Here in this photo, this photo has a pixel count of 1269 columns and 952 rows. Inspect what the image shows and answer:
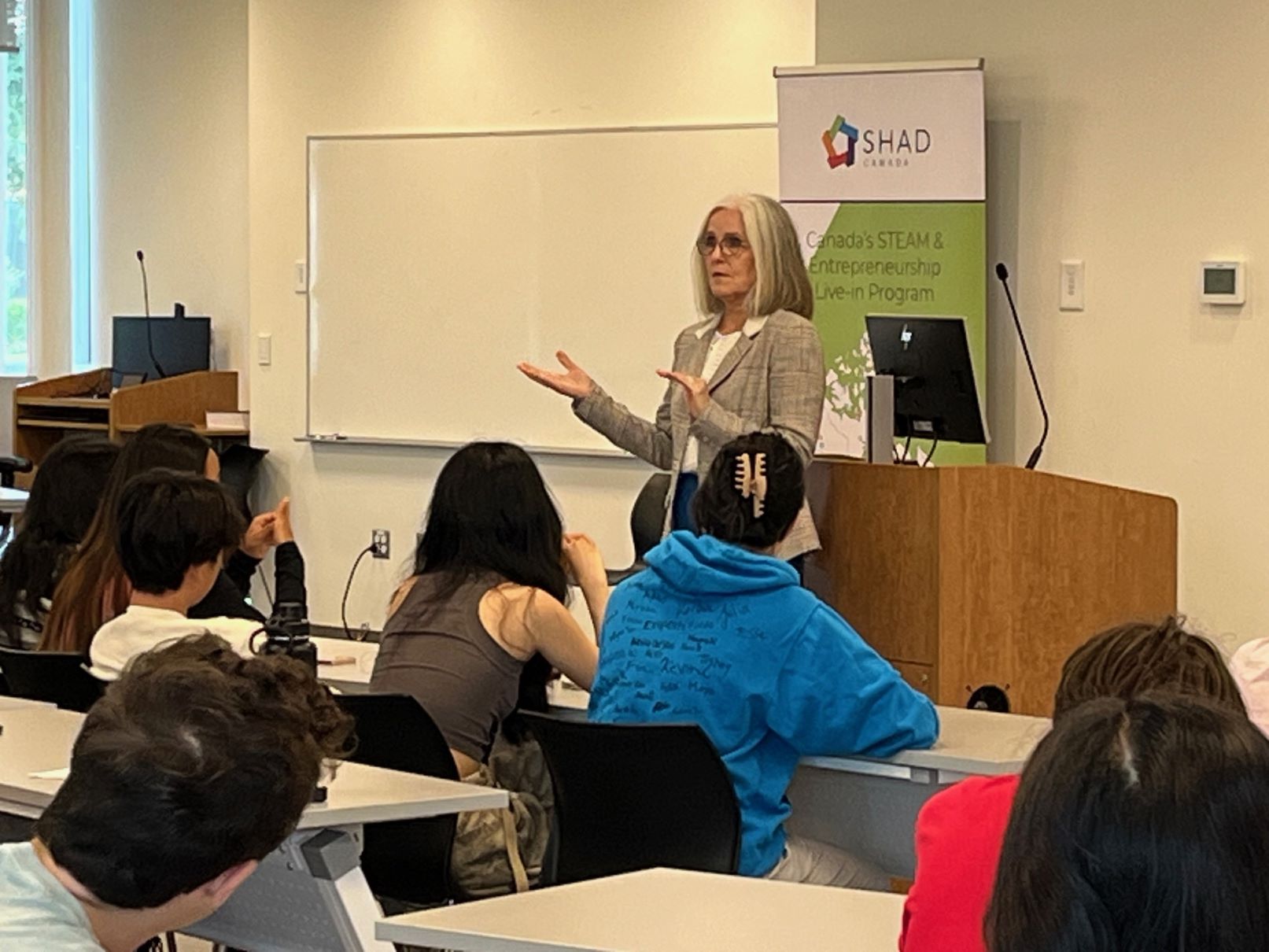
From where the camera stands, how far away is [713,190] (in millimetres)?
8148

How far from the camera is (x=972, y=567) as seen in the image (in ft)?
15.3

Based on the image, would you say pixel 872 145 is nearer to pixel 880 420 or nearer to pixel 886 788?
pixel 880 420

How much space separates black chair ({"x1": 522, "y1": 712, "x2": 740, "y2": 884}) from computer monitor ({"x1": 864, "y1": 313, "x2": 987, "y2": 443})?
6.37 ft

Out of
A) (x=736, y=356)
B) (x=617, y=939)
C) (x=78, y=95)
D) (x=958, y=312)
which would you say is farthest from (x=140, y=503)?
(x=78, y=95)

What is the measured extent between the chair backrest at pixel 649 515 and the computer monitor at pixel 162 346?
392 centimetres

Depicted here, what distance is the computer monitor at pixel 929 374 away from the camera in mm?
5004

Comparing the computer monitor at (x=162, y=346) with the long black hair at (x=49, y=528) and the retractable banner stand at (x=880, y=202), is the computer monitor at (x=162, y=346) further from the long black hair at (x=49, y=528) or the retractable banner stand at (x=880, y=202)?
the long black hair at (x=49, y=528)

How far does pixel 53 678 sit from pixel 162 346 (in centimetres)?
629

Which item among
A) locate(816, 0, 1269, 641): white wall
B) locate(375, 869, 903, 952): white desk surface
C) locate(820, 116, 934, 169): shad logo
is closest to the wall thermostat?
locate(816, 0, 1269, 641): white wall

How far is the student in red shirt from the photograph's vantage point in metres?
2.07

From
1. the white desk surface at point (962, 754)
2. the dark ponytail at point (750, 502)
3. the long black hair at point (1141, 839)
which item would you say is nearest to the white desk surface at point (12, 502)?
the dark ponytail at point (750, 502)

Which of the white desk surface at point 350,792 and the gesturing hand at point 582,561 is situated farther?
the gesturing hand at point 582,561

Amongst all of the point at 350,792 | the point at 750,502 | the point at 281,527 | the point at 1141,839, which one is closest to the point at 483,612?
the point at 750,502

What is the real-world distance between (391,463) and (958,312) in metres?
3.60
